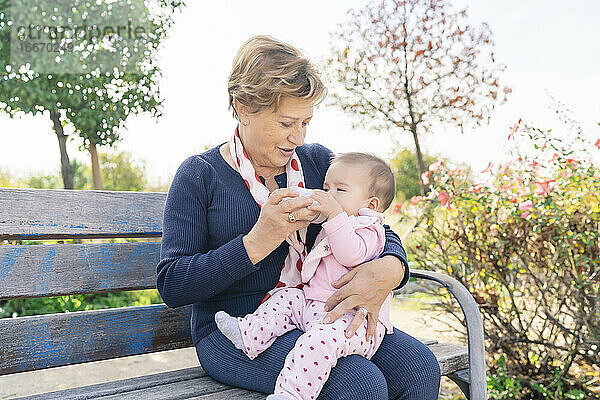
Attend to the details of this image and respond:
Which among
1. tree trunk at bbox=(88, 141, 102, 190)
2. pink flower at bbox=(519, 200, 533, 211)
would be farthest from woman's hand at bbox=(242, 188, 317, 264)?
tree trunk at bbox=(88, 141, 102, 190)

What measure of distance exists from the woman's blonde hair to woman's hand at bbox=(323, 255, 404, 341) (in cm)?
49

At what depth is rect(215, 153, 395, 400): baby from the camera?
1.34m

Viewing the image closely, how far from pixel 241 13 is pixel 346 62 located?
6.65 feet

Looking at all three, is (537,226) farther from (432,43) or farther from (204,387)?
(432,43)

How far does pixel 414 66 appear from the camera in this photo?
7.42 m

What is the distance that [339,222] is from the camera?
1.51 m

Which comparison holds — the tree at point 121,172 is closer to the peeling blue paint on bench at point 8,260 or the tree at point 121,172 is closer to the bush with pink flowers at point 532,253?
the bush with pink flowers at point 532,253

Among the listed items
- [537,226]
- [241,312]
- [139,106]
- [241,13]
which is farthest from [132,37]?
[241,312]

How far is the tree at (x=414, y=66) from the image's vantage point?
738 centimetres

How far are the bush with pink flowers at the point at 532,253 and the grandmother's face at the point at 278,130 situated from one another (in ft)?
5.49

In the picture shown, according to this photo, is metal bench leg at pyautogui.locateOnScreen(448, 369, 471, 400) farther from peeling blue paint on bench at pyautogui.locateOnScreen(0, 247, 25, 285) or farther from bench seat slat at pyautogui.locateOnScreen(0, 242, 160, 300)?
peeling blue paint on bench at pyautogui.locateOnScreen(0, 247, 25, 285)

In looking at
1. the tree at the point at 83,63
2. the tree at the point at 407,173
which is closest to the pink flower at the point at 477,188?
the tree at the point at 83,63

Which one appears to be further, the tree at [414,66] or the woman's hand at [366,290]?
the tree at [414,66]

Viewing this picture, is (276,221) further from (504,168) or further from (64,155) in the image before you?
(64,155)
